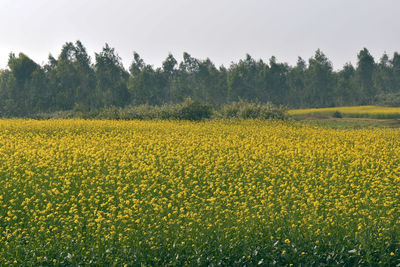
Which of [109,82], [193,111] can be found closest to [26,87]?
[109,82]

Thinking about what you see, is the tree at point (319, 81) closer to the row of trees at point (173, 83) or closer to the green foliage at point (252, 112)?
the row of trees at point (173, 83)

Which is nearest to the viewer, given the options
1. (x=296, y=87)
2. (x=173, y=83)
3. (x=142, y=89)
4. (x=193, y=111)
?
(x=193, y=111)

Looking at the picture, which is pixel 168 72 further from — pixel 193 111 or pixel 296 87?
pixel 193 111

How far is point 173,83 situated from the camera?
7719cm

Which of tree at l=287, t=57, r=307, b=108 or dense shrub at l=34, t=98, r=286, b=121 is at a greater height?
tree at l=287, t=57, r=307, b=108

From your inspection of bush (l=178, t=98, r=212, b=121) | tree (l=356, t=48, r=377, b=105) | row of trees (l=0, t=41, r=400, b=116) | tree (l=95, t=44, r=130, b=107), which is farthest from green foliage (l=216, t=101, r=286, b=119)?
tree (l=356, t=48, r=377, b=105)

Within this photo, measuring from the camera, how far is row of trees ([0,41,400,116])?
5834 cm

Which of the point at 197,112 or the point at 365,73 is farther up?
the point at 365,73

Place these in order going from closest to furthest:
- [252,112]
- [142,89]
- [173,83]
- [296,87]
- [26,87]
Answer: [252,112]
[26,87]
[142,89]
[173,83]
[296,87]

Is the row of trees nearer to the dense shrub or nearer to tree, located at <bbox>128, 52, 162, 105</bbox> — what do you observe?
tree, located at <bbox>128, 52, 162, 105</bbox>

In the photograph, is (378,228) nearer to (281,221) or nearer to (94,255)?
(281,221)

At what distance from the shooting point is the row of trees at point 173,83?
191 feet

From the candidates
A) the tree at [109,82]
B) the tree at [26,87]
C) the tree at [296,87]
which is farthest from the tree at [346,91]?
the tree at [26,87]

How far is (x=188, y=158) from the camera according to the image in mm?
12961
